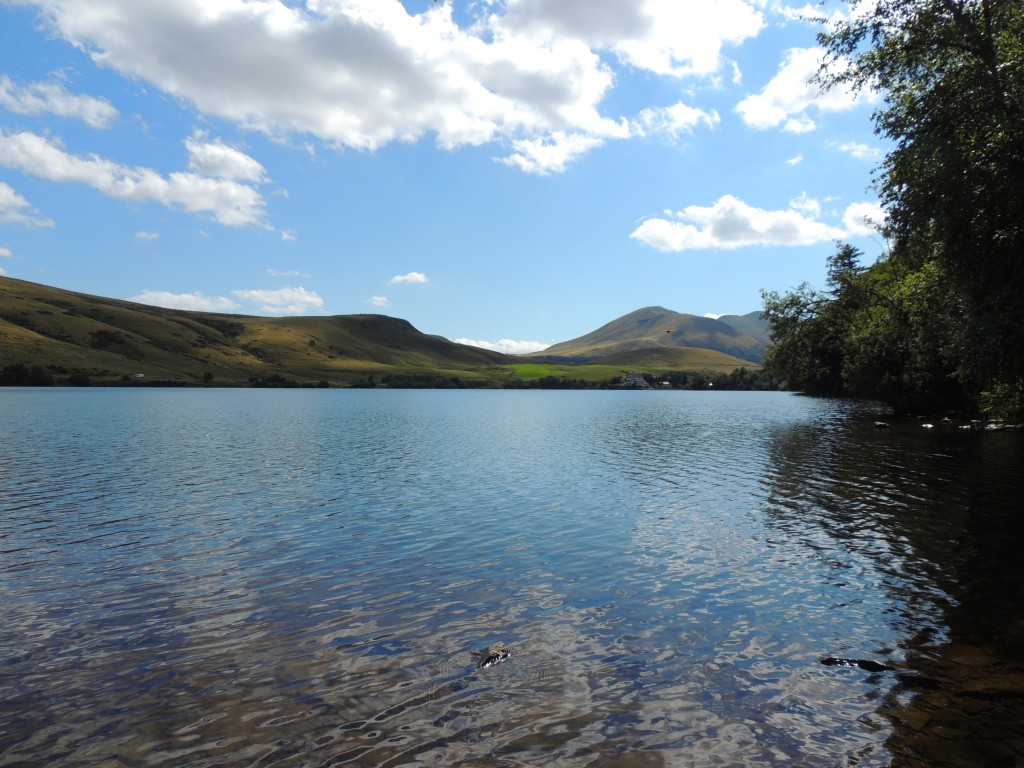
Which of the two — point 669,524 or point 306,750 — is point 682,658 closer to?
point 306,750

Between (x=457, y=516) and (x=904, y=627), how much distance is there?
684 inches

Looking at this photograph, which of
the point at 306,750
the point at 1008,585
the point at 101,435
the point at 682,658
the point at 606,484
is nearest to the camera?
the point at 306,750

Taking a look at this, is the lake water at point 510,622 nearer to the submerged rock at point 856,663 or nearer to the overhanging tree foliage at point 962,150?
the submerged rock at point 856,663

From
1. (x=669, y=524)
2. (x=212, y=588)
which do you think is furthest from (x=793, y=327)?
(x=212, y=588)

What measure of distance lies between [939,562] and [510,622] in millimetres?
14892

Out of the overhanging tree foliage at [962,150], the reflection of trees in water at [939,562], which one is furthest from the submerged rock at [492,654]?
the overhanging tree foliage at [962,150]

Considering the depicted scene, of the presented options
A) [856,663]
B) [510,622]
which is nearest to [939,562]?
[856,663]

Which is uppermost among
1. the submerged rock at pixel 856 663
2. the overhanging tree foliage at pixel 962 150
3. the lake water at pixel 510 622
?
the overhanging tree foliage at pixel 962 150

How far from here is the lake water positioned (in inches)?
383

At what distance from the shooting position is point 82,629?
14180 mm

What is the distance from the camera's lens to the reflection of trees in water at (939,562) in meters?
9.86

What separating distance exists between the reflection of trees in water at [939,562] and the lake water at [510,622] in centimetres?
9

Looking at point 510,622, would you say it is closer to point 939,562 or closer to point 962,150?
point 939,562

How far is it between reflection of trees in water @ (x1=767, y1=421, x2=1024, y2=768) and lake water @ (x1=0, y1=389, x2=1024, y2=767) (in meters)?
0.09
